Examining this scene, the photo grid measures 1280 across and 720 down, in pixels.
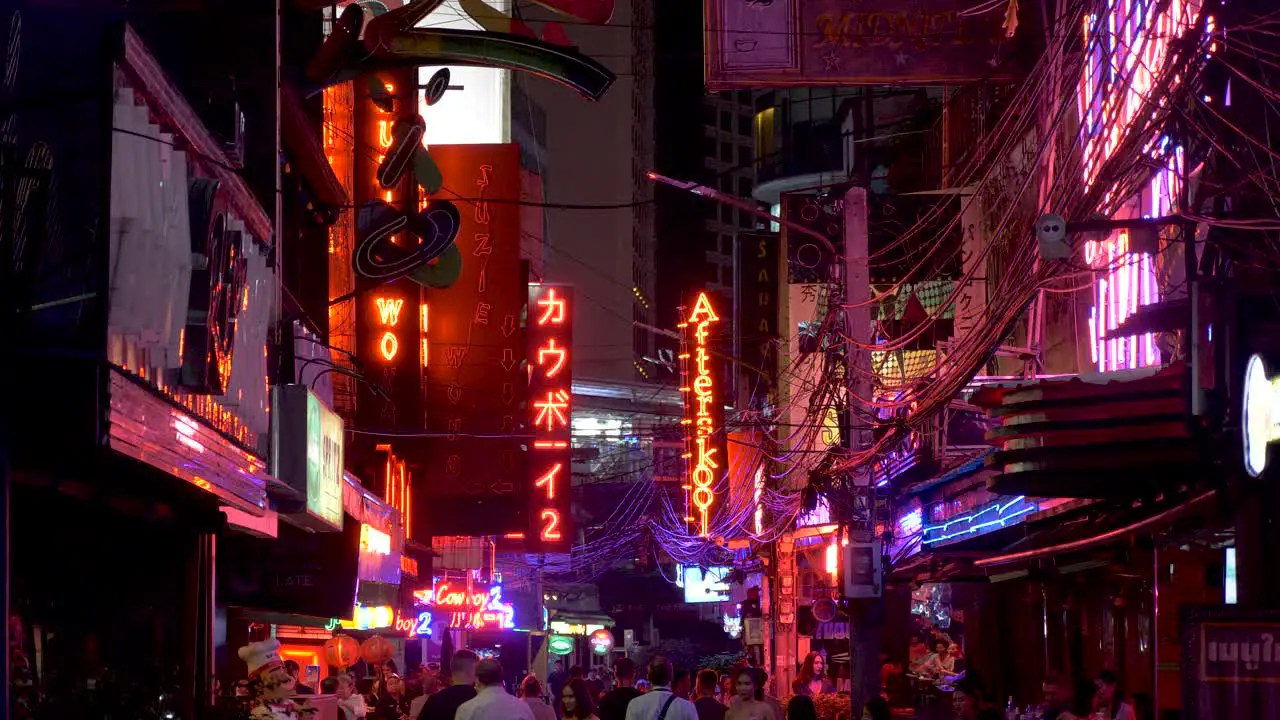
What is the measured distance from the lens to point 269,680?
1241cm

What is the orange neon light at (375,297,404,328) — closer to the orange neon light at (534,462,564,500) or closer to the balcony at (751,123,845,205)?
the orange neon light at (534,462,564,500)

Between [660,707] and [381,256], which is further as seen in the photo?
[381,256]

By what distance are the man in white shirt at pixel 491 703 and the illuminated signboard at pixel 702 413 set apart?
28971 mm

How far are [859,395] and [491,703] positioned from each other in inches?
496

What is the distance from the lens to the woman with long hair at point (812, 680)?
2733cm

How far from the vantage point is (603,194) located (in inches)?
4692

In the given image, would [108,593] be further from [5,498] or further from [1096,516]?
[1096,516]

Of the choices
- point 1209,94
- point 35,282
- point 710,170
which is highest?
point 710,170

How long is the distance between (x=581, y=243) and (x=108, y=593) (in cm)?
10004

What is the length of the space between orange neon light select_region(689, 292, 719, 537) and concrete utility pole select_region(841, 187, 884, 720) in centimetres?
1657

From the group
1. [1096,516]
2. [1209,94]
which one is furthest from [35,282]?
[1096,516]

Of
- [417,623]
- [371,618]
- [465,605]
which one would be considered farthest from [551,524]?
[371,618]

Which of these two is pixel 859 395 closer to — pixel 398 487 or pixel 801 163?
pixel 398 487

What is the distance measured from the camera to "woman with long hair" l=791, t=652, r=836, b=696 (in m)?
27.3
